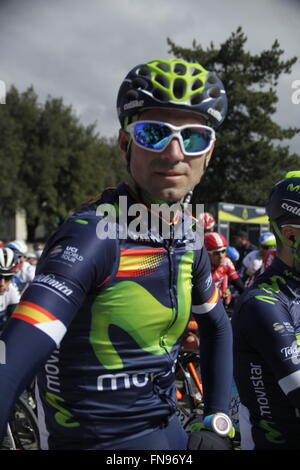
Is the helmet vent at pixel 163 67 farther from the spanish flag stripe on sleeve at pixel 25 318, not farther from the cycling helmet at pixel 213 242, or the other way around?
the cycling helmet at pixel 213 242

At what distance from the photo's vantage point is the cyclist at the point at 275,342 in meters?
2.11

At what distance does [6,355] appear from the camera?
1229 millimetres

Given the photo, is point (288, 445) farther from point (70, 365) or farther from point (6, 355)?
point (6, 355)

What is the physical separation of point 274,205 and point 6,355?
1.77m

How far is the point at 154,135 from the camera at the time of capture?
1687mm

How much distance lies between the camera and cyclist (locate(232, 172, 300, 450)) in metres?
2.11

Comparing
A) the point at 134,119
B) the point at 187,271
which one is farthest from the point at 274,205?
the point at 134,119

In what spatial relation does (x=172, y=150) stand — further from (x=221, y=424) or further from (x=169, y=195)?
(x=221, y=424)

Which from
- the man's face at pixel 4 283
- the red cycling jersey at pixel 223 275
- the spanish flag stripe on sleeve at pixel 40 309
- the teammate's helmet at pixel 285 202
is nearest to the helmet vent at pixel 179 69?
the teammate's helmet at pixel 285 202

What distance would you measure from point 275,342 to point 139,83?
131 cm

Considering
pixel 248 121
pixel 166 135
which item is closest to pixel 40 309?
pixel 166 135

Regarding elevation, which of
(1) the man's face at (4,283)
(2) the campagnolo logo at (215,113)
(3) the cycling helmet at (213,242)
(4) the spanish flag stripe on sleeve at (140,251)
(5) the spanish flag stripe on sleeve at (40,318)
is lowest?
(1) the man's face at (4,283)

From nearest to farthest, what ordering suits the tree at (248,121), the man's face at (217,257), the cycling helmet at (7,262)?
the cycling helmet at (7,262)
the man's face at (217,257)
the tree at (248,121)

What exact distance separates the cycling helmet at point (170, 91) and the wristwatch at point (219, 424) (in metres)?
1.18
